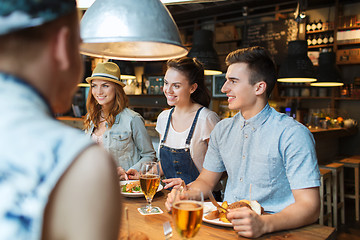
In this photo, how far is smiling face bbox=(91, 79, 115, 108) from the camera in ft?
8.78

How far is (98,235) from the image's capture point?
42 centimetres

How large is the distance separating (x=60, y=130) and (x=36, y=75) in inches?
3.6

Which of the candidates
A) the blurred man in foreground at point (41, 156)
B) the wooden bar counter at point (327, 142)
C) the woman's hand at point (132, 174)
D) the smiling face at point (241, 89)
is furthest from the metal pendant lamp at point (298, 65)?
the blurred man in foreground at point (41, 156)

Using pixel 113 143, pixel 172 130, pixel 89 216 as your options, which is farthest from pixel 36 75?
pixel 113 143

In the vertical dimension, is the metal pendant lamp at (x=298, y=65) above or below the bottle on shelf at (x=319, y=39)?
below

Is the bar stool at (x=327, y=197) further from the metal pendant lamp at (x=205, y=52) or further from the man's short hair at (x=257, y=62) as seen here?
the man's short hair at (x=257, y=62)

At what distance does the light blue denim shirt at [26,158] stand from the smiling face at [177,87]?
6.89ft

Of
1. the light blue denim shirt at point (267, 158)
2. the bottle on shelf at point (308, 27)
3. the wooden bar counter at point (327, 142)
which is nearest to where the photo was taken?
the light blue denim shirt at point (267, 158)

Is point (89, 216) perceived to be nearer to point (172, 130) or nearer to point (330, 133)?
point (172, 130)

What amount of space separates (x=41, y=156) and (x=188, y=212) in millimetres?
619

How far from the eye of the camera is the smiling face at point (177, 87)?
2506 millimetres

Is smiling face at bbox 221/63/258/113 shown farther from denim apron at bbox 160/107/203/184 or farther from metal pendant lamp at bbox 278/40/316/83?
metal pendant lamp at bbox 278/40/316/83

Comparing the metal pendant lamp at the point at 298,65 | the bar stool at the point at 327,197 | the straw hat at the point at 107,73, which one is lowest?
the bar stool at the point at 327,197

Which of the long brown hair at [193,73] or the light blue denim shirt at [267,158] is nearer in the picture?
the light blue denim shirt at [267,158]
